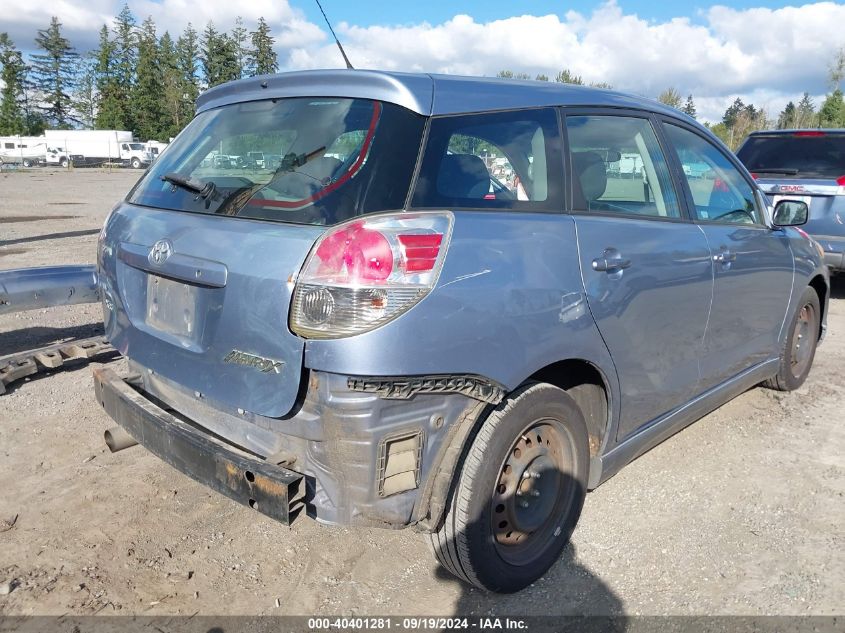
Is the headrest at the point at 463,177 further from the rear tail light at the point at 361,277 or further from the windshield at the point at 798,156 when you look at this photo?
the windshield at the point at 798,156

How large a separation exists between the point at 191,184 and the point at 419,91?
104cm

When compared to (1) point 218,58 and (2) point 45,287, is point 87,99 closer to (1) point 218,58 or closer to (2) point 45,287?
(1) point 218,58

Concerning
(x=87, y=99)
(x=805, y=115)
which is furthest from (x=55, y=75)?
(x=805, y=115)

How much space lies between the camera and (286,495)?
217cm

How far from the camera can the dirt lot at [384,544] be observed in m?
2.71

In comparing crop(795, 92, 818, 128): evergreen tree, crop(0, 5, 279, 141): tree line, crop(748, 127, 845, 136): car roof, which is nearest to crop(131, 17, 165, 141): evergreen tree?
crop(0, 5, 279, 141): tree line

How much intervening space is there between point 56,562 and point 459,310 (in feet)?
6.73

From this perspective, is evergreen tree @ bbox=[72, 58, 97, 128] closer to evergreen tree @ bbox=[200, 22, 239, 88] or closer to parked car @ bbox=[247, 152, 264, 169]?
evergreen tree @ bbox=[200, 22, 239, 88]

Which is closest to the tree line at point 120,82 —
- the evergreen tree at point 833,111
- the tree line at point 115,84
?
the tree line at point 115,84

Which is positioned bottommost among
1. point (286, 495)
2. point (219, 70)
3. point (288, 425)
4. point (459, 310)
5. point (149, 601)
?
point (149, 601)

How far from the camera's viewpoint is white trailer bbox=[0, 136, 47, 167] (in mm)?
55781

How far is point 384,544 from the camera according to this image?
3.09 metres

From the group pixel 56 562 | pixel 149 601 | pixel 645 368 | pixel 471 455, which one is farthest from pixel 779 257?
pixel 56 562

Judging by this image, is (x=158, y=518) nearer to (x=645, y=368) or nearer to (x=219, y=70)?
(x=645, y=368)
